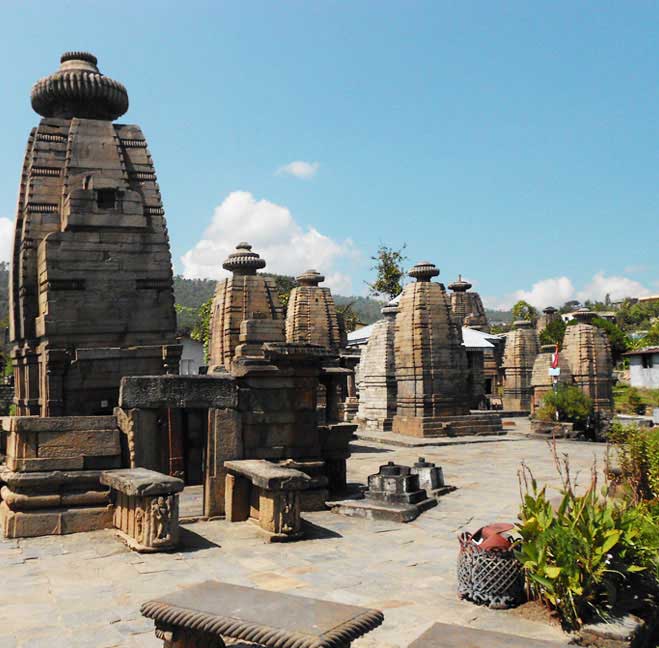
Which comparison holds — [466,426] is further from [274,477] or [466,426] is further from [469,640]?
[469,640]

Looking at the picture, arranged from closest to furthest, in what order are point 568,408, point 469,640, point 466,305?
point 469,640, point 568,408, point 466,305

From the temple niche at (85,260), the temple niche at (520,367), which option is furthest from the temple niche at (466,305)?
the temple niche at (85,260)

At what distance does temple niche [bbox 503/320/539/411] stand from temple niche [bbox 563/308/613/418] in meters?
6.79

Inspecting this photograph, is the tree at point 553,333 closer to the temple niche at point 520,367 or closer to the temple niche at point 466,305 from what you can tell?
the temple niche at point 466,305

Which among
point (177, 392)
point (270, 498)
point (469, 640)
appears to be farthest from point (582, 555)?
point (177, 392)

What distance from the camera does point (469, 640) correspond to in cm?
402

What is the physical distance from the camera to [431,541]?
8156 millimetres

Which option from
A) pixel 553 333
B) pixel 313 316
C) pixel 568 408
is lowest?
pixel 568 408

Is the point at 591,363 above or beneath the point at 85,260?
beneath

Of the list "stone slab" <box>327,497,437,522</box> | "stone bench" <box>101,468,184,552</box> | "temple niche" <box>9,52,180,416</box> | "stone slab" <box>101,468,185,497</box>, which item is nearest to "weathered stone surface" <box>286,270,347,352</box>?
"temple niche" <box>9,52,180,416</box>

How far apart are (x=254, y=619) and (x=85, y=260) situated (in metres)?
8.67

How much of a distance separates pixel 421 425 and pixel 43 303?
43.2 ft

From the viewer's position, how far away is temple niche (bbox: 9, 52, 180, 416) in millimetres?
11109

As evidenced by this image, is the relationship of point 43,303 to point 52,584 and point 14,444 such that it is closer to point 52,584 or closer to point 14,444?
point 14,444
